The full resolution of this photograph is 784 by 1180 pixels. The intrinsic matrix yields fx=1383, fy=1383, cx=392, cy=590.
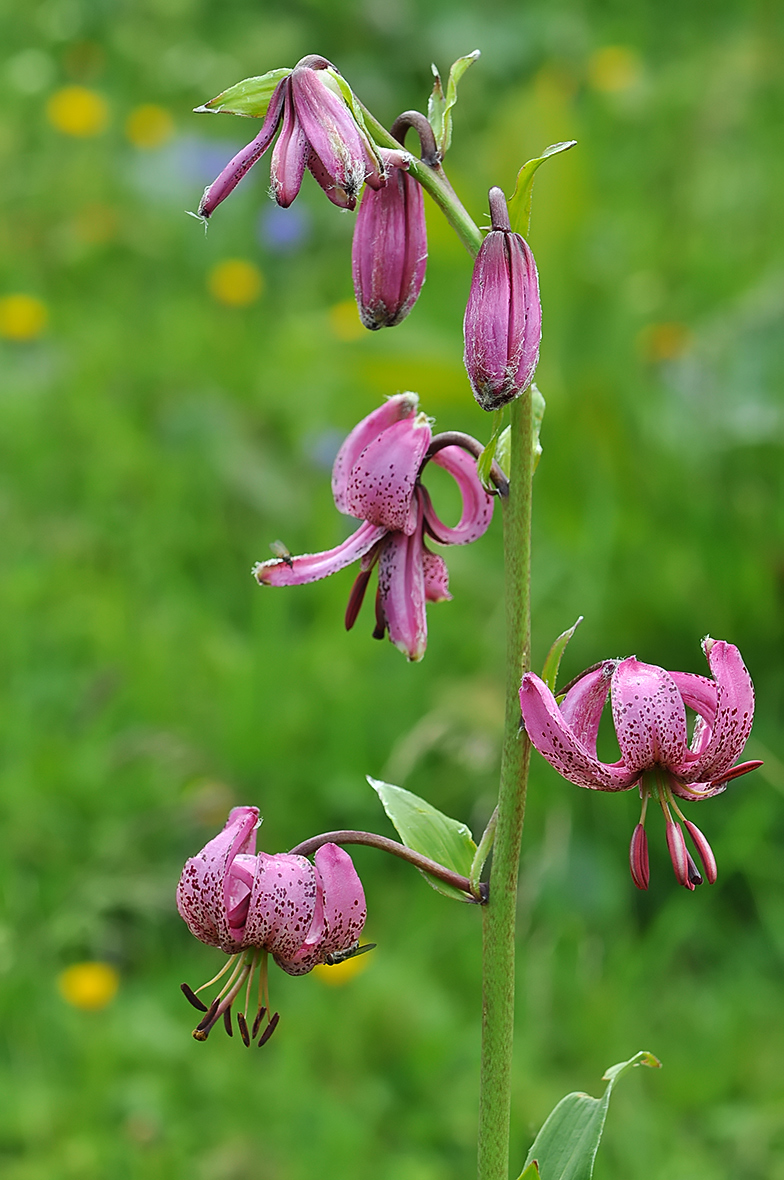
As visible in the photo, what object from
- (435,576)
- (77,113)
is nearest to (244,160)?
(435,576)

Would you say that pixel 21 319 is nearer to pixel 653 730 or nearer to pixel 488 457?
pixel 488 457

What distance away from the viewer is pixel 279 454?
3.34 meters

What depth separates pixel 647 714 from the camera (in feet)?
3.15

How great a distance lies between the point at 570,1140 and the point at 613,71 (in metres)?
3.89

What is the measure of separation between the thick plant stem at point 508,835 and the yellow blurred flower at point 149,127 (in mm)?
3477

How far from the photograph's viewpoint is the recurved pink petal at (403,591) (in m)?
1.10

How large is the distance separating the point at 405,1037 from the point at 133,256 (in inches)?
101

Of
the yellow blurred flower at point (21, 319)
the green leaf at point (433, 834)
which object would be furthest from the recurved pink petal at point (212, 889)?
the yellow blurred flower at point (21, 319)

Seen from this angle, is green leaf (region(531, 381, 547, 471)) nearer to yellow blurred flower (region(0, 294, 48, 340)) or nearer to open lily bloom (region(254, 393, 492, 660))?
open lily bloom (region(254, 393, 492, 660))

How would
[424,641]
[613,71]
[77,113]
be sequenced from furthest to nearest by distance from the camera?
1. [613,71]
2. [77,113]
3. [424,641]

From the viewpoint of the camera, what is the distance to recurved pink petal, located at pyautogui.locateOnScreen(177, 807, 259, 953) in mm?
1009

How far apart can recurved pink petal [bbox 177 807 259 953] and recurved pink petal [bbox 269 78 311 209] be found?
46cm

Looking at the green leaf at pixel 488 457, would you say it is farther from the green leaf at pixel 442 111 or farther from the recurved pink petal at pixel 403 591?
the green leaf at pixel 442 111

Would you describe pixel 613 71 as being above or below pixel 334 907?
above
